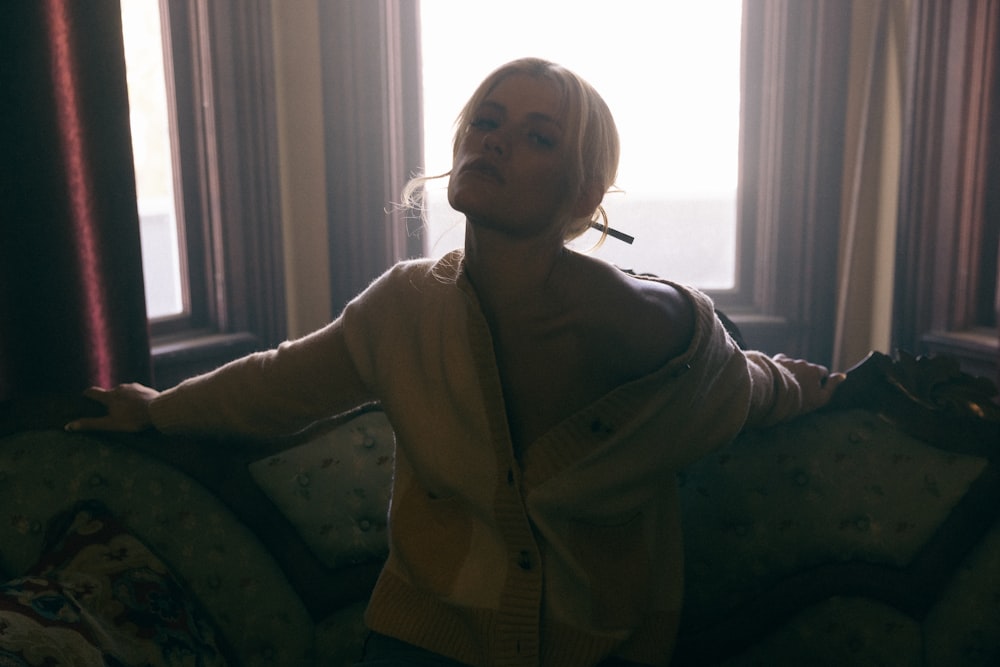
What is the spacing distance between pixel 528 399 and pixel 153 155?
1.50m

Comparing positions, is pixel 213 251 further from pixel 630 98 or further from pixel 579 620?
pixel 579 620

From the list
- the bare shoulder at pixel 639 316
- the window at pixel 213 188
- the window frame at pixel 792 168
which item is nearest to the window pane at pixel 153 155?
the window at pixel 213 188

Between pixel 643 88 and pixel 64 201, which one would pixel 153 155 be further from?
pixel 643 88

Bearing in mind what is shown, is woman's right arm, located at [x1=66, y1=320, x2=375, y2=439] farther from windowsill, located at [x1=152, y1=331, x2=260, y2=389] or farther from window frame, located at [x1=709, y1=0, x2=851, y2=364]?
window frame, located at [x1=709, y1=0, x2=851, y2=364]

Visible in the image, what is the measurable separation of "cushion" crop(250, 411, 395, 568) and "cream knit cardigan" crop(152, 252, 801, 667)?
27 cm

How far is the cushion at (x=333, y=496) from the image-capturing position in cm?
132

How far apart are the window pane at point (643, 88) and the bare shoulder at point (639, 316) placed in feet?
4.45

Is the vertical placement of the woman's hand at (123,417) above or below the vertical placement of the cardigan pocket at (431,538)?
above

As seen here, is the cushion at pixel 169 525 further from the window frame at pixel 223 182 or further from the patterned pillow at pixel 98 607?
the window frame at pixel 223 182

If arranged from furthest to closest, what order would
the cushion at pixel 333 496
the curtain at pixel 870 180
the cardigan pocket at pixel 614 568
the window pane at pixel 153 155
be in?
the curtain at pixel 870 180
the window pane at pixel 153 155
the cushion at pixel 333 496
the cardigan pocket at pixel 614 568

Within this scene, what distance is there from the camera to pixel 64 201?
1.46 metres

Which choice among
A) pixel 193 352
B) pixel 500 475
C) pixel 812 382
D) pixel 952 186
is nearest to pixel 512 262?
pixel 500 475

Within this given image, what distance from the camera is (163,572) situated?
1.19 m

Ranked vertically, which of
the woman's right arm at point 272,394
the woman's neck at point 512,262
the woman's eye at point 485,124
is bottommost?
the woman's right arm at point 272,394
